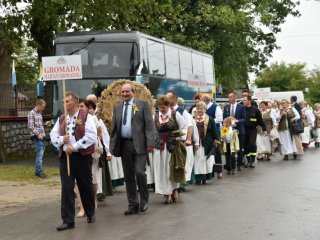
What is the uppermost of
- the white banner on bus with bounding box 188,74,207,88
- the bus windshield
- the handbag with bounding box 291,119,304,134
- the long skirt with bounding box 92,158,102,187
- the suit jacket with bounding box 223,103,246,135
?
the bus windshield

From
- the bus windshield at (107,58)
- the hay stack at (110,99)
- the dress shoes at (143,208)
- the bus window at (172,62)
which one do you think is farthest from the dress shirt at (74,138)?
the bus window at (172,62)

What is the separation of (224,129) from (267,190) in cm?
384

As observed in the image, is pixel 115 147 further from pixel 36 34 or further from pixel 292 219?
pixel 36 34

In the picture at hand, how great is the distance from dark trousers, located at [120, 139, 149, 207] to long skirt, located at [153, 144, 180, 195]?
3.13 feet

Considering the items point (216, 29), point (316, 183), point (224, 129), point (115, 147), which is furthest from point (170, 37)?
point (115, 147)

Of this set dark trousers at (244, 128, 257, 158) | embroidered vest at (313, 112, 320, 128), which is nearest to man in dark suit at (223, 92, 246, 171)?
dark trousers at (244, 128, 257, 158)

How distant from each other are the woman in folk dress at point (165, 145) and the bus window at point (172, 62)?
37.5 feet

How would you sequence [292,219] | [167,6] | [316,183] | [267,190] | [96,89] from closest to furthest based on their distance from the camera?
[292,219]
[267,190]
[316,183]
[96,89]
[167,6]

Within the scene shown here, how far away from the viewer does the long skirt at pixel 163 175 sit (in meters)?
10.6

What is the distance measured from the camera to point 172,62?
22.9 m

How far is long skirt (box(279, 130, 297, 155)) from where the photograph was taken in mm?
19281

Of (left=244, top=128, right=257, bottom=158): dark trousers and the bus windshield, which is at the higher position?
the bus windshield

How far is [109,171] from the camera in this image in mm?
10953

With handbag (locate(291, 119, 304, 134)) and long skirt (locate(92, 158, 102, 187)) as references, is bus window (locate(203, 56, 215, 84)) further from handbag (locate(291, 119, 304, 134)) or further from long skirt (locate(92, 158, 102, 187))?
long skirt (locate(92, 158, 102, 187))
